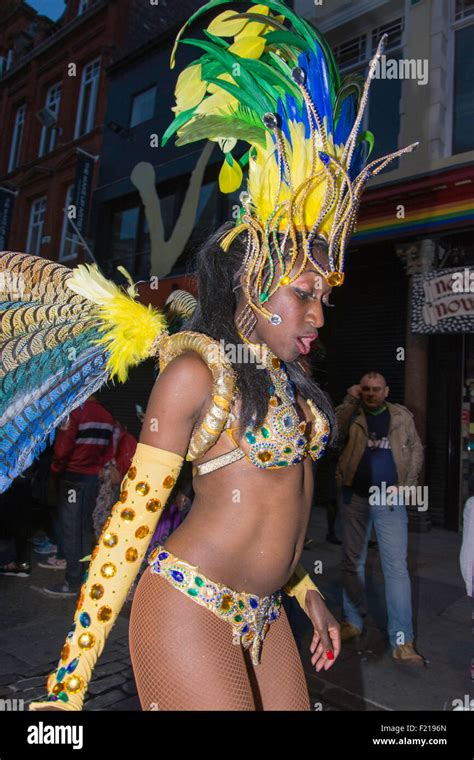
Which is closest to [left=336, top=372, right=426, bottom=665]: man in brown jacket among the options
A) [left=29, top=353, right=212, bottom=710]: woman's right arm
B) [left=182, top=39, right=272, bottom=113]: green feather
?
[left=182, top=39, right=272, bottom=113]: green feather

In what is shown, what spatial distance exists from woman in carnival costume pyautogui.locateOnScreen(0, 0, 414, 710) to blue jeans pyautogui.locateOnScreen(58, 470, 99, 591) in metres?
3.66

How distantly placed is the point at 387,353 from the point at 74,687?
8.42 meters

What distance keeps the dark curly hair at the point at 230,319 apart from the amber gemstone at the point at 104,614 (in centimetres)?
61

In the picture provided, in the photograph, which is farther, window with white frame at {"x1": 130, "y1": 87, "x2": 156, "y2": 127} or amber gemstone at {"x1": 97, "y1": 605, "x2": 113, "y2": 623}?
window with white frame at {"x1": 130, "y1": 87, "x2": 156, "y2": 127}

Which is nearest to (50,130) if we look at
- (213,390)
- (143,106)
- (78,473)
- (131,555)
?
(143,106)

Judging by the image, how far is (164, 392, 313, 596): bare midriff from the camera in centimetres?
154

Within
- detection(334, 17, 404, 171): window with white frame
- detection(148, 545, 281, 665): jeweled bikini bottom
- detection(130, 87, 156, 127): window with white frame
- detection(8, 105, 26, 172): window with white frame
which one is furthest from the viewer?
detection(8, 105, 26, 172): window with white frame

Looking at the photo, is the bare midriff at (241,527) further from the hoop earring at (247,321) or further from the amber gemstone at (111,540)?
the hoop earring at (247,321)

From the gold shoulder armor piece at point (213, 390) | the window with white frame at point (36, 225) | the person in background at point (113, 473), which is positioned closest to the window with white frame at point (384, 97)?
the person in background at point (113, 473)

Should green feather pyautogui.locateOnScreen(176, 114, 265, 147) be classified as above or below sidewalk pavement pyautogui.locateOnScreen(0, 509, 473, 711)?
above

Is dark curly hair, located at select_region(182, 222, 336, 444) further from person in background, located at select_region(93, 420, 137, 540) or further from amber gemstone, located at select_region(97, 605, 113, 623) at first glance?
person in background, located at select_region(93, 420, 137, 540)

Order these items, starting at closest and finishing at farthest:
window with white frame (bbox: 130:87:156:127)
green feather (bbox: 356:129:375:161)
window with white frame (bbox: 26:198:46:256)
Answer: green feather (bbox: 356:129:375:161)
window with white frame (bbox: 130:87:156:127)
window with white frame (bbox: 26:198:46:256)

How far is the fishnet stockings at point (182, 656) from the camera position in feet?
4.59
